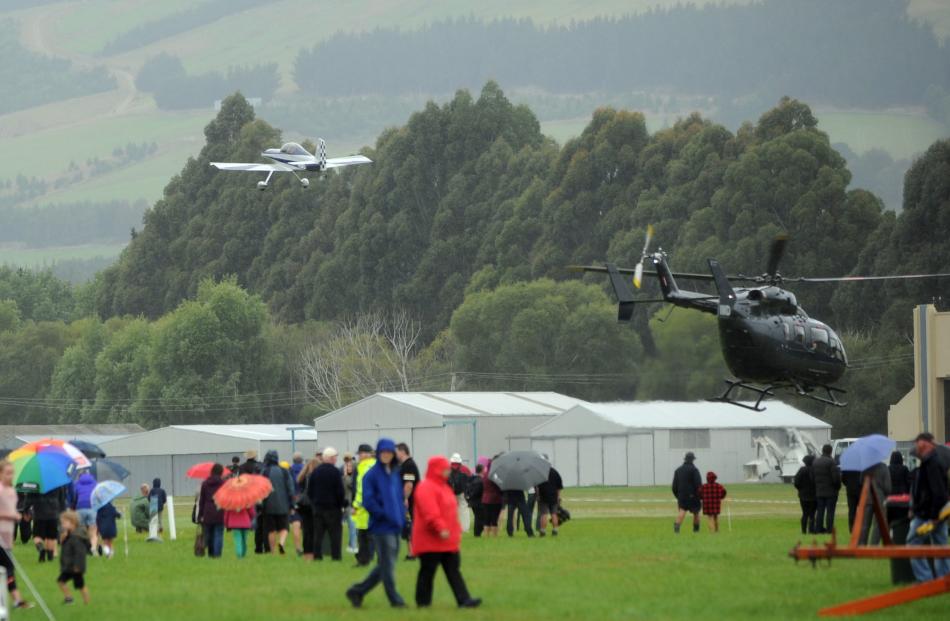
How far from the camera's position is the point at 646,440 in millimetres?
59062

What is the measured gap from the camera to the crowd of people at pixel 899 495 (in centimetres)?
1675

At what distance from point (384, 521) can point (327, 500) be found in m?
6.23

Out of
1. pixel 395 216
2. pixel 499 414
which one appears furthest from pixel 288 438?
pixel 395 216

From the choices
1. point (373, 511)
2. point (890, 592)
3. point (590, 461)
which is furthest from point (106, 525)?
point (590, 461)

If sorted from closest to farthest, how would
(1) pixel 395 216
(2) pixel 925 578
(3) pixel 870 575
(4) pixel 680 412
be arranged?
(2) pixel 925 578 → (3) pixel 870 575 → (4) pixel 680 412 → (1) pixel 395 216

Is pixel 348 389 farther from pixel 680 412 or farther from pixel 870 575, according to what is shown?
pixel 870 575

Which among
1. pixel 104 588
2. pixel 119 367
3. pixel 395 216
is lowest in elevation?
pixel 104 588

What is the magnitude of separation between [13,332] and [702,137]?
50581mm

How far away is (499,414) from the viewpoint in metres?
60.4

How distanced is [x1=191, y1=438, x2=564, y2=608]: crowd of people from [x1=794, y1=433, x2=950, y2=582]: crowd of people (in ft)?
13.3

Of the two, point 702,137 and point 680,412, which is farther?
point 702,137

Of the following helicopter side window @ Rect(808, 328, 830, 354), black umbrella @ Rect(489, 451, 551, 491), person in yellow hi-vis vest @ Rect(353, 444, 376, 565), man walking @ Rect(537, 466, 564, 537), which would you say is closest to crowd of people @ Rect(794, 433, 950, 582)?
man walking @ Rect(537, 466, 564, 537)

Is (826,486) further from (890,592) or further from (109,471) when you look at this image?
(109,471)

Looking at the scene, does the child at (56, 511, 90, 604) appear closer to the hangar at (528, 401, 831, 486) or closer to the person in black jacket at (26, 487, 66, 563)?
the person in black jacket at (26, 487, 66, 563)
